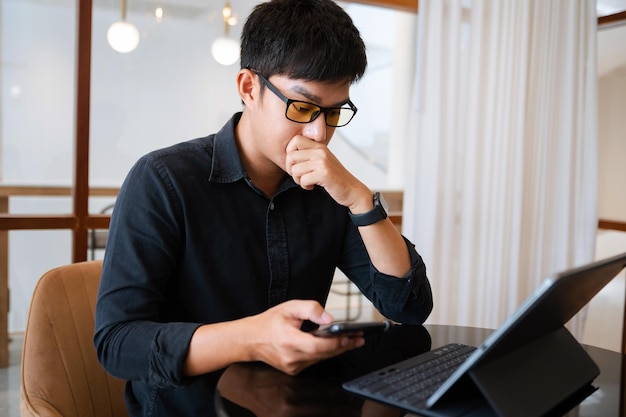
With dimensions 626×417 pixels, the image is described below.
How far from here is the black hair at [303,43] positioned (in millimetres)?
1259

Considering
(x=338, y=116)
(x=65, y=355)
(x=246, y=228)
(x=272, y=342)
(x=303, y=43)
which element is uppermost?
(x=303, y=43)

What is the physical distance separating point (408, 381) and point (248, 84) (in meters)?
0.70

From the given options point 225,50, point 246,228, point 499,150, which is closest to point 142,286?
point 246,228

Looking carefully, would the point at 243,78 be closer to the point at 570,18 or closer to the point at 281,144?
the point at 281,144

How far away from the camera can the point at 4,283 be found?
253 centimetres

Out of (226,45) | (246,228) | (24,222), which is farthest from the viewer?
(226,45)

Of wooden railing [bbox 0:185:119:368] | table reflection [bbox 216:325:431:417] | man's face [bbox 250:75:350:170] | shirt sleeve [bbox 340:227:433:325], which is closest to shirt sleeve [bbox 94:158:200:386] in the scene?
table reflection [bbox 216:325:431:417]

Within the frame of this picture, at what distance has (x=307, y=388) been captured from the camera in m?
0.99

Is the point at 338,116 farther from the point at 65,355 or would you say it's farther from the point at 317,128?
the point at 65,355

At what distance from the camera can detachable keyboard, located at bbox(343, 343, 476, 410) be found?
2.94 feet

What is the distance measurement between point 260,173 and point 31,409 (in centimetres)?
66

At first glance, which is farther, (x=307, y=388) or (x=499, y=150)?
(x=499, y=150)

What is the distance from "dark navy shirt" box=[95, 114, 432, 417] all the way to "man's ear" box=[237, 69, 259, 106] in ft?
0.31

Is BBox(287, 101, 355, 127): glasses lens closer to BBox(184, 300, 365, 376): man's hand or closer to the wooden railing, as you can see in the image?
BBox(184, 300, 365, 376): man's hand
